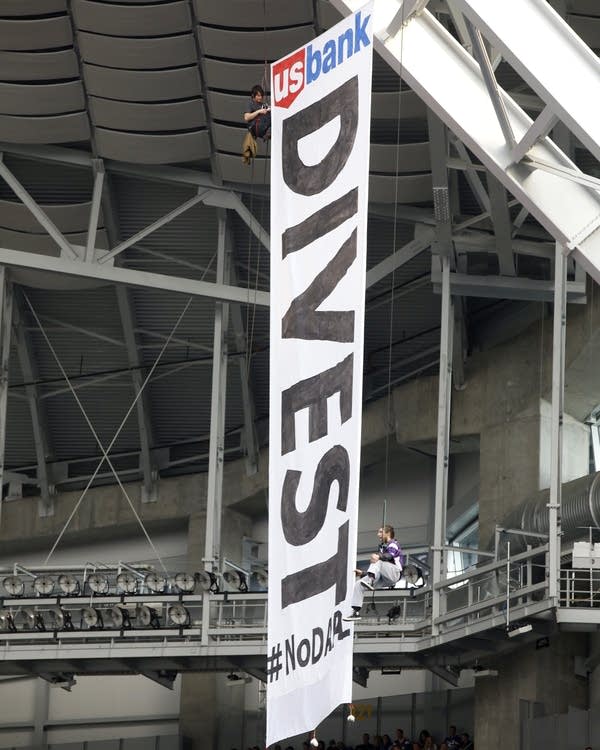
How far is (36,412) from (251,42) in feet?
48.3

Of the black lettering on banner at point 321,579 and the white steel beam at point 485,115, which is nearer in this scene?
the white steel beam at point 485,115

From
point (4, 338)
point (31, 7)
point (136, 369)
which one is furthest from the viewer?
point (136, 369)

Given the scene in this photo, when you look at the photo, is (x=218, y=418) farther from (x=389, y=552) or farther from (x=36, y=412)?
(x=389, y=552)

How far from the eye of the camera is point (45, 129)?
3256 cm

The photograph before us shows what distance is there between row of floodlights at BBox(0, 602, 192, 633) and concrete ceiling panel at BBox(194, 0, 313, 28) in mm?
11721

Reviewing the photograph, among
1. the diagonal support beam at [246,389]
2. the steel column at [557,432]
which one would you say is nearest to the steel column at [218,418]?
the diagonal support beam at [246,389]

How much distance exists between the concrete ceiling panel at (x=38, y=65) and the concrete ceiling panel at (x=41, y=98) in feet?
0.66

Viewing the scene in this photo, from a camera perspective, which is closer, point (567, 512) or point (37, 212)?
point (567, 512)

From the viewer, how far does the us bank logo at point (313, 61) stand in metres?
15.6

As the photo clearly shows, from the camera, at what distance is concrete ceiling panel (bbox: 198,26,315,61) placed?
29.5m

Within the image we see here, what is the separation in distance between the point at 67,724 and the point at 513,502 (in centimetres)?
1612

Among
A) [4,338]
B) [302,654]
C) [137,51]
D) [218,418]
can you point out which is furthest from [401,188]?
[302,654]

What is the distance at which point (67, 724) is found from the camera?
4275 centimetres

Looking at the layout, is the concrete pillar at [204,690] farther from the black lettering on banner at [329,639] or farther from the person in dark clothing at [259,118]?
the black lettering on banner at [329,639]
